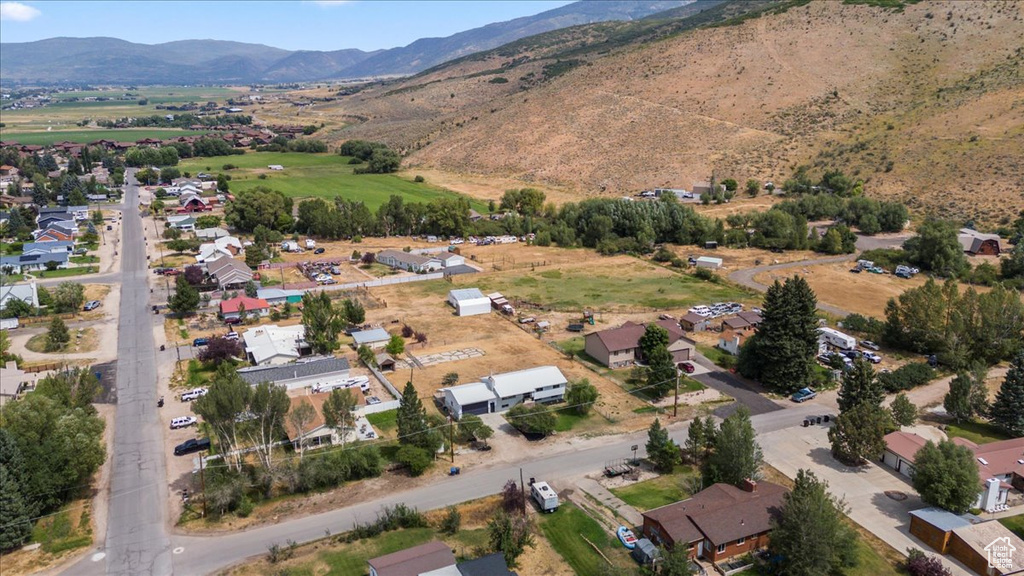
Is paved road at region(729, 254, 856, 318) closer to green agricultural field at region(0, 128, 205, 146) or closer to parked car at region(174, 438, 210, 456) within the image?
parked car at region(174, 438, 210, 456)

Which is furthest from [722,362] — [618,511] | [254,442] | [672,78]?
[672,78]

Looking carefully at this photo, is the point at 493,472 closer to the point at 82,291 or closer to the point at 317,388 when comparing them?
the point at 317,388

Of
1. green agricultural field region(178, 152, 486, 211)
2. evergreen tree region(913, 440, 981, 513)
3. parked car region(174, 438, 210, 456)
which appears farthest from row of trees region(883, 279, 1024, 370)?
green agricultural field region(178, 152, 486, 211)

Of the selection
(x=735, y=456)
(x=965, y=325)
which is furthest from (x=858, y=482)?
(x=965, y=325)

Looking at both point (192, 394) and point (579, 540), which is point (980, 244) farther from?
point (192, 394)

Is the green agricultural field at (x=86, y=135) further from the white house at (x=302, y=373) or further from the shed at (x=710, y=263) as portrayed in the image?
the shed at (x=710, y=263)

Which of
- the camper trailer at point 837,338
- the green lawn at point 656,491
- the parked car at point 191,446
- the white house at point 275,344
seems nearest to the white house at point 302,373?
the white house at point 275,344
